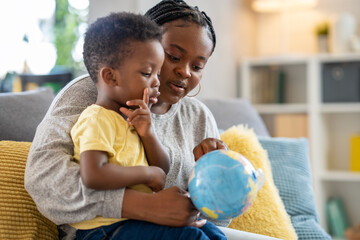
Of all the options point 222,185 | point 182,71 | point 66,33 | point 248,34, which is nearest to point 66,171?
point 222,185

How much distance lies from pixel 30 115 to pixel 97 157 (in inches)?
26.7

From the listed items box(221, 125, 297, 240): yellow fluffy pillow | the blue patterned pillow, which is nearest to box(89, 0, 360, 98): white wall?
the blue patterned pillow

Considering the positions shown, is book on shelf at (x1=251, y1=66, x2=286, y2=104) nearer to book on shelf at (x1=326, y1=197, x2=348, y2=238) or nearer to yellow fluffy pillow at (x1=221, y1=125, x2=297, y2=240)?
book on shelf at (x1=326, y1=197, x2=348, y2=238)

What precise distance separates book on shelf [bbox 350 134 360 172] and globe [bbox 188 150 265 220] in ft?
9.63

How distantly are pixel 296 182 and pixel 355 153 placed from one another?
1957 millimetres

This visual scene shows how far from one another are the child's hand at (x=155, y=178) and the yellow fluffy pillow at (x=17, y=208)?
34 centimetres

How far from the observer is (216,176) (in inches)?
36.7

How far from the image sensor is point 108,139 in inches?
39.0

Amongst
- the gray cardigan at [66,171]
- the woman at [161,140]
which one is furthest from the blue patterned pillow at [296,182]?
the gray cardigan at [66,171]

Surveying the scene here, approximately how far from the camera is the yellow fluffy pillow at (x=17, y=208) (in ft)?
3.74

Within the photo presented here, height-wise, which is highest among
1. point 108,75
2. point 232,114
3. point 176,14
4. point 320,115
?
point 176,14

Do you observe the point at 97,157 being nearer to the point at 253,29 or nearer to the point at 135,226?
the point at 135,226

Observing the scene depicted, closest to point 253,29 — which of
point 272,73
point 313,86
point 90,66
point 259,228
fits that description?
point 272,73

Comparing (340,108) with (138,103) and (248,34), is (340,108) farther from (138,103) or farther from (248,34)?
(138,103)
